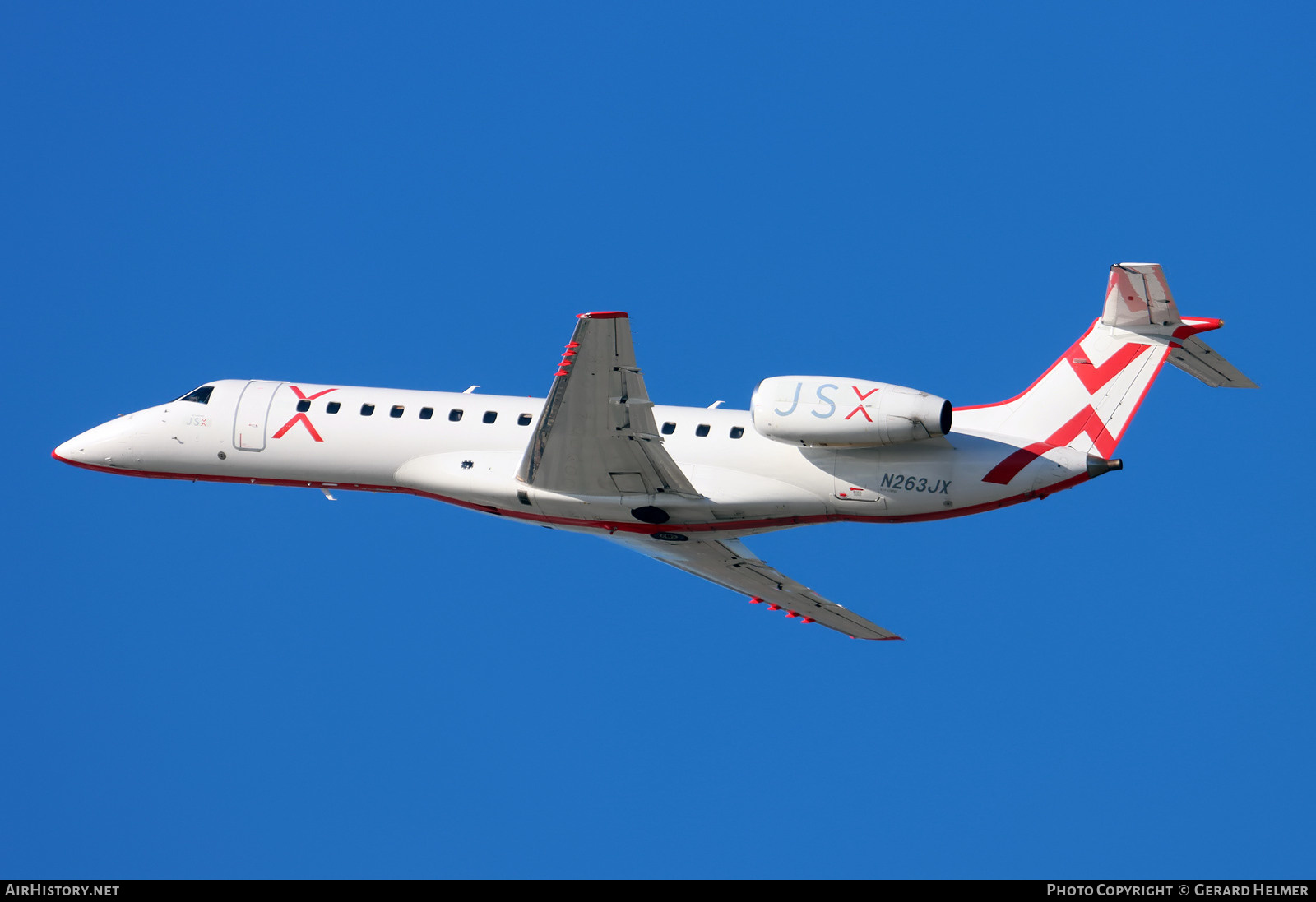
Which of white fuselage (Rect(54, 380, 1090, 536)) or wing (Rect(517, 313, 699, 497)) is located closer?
wing (Rect(517, 313, 699, 497))

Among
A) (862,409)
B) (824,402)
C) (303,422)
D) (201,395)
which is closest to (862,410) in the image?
(862,409)

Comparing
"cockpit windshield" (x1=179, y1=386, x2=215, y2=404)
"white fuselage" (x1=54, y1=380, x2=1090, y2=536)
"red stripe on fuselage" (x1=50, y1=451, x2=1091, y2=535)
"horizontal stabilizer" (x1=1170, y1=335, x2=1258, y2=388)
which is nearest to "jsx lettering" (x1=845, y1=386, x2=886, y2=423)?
"white fuselage" (x1=54, y1=380, x2=1090, y2=536)

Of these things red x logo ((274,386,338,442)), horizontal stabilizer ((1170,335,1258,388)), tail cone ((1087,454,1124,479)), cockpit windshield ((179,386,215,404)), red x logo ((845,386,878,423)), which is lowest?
tail cone ((1087,454,1124,479))

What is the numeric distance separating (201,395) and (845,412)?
1387 cm

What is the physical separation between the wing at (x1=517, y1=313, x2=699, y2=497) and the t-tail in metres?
5.61

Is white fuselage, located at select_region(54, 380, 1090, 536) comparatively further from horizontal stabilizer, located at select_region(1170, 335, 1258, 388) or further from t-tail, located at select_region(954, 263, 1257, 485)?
horizontal stabilizer, located at select_region(1170, 335, 1258, 388)

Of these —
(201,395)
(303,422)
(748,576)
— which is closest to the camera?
(303,422)

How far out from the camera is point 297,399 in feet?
112

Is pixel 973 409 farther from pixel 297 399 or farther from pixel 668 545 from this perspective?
pixel 297 399

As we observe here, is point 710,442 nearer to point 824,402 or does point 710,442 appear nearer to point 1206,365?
point 824,402

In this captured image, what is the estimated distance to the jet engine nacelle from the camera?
2845cm

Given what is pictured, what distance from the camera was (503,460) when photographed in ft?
104

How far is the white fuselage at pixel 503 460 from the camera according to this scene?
2969 centimetres

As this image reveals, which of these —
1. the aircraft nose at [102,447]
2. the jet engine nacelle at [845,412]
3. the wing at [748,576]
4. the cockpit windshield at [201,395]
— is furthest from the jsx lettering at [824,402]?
the aircraft nose at [102,447]
